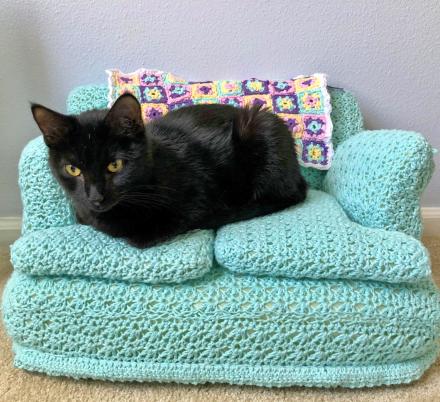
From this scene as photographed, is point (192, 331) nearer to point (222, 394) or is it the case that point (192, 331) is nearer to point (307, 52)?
point (222, 394)

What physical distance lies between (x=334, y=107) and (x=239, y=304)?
35.3 inches

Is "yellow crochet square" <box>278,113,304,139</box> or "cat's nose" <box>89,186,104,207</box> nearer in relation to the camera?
"cat's nose" <box>89,186,104,207</box>

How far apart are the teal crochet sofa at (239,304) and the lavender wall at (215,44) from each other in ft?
2.15

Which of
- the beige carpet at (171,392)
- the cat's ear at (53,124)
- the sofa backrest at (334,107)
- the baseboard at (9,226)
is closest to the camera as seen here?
the cat's ear at (53,124)

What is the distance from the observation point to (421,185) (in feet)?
3.38

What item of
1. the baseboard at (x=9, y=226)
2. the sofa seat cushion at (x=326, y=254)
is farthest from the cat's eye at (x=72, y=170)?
the baseboard at (x=9, y=226)

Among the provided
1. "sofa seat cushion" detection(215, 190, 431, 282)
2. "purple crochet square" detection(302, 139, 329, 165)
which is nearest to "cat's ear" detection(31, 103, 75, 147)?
"sofa seat cushion" detection(215, 190, 431, 282)

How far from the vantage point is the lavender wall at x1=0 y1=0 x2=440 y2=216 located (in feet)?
4.77

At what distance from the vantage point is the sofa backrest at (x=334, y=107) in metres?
1.41

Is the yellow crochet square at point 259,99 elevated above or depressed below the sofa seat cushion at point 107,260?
above

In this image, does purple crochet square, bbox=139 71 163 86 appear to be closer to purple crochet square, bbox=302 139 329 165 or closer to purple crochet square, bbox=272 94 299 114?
purple crochet square, bbox=272 94 299 114

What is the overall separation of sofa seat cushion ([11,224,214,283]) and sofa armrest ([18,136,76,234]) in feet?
0.37

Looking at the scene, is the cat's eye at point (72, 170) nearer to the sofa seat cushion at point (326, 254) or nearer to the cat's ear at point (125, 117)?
the cat's ear at point (125, 117)

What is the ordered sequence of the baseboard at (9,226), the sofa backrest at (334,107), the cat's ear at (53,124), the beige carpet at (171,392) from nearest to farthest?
the cat's ear at (53,124)
the beige carpet at (171,392)
the sofa backrest at (334,107)
the baseboard at (9,226)
